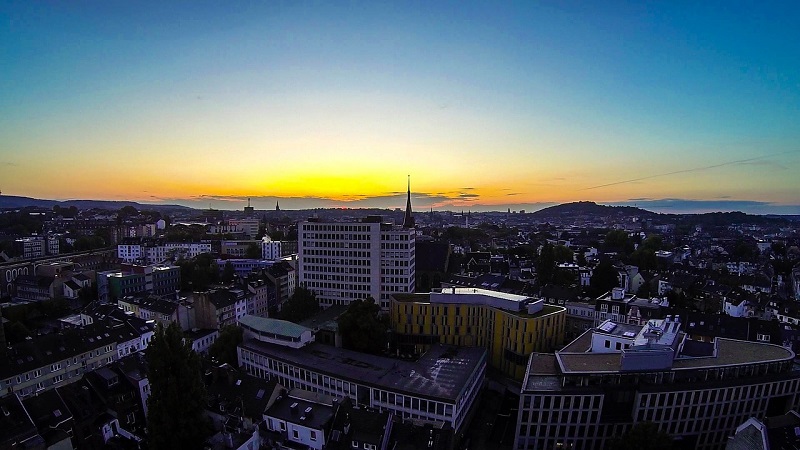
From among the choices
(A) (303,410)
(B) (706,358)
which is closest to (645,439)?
(B) (706,358)

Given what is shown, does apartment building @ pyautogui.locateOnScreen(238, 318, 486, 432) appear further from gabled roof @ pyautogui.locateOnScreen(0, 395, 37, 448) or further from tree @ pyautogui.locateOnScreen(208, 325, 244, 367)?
gabled roof @ pyautogui.locateOnScreen(0, 395, 37, 448)

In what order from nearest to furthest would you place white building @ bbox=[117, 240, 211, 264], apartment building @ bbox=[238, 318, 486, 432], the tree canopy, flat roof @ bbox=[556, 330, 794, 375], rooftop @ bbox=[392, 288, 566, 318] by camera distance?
apartment building @ bbox=[238, 318, 486, 432] < flat roof @ bbox=[556, 330, 794, 375] < rooftop @ bbox=[392, 288, 566, 318] < the tree canopy < white building @ bbox=[117, 240, 211, 264]

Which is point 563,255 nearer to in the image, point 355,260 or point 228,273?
point 355,260

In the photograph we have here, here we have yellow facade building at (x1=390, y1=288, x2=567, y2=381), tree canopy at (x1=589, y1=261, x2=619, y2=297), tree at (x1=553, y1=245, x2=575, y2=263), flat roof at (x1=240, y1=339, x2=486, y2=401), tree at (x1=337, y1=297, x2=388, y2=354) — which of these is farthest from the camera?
tree at (x1=553, y1=245, x2=575, y2=263)

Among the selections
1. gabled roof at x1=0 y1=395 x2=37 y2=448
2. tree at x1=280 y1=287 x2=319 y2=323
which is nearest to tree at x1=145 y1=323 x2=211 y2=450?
gabled roof at x1=0 y1=395 x2=37 y2=448

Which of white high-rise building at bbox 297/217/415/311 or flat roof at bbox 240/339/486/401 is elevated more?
white high-rise building at bbox 297/217/415/311

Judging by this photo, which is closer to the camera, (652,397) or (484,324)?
(652,397)

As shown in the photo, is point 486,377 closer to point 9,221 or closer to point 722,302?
point 722,302

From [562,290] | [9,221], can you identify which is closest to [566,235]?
[562,290]
